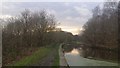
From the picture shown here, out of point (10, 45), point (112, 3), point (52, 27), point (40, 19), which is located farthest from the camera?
point (52, 27)

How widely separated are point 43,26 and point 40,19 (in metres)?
2.43

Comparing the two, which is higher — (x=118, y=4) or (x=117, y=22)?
(x=118, y=4)

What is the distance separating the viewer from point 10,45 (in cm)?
2869

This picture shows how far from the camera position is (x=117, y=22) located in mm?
64312

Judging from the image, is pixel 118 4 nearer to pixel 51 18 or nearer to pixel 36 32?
pixel 36 32

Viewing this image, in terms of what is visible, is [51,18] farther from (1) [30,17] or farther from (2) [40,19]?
(1) [30,17]

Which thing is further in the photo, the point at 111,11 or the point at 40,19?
the point at 40,19

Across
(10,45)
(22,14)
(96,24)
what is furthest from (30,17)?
(10,45)

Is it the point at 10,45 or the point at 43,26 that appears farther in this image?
the point at 43,26

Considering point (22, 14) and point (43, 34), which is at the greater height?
point (22, 14)

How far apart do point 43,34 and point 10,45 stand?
50140 mm

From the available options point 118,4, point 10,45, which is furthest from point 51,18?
point 10,45

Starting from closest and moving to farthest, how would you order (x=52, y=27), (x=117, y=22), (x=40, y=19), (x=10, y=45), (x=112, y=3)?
(x=10, y=45) < (x=117, y=22) < (x=112, y=3) < (x=40, y=19) < (x=52, y=27)

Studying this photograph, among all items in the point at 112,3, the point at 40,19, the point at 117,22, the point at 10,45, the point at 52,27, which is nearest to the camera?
the point at 10,45
